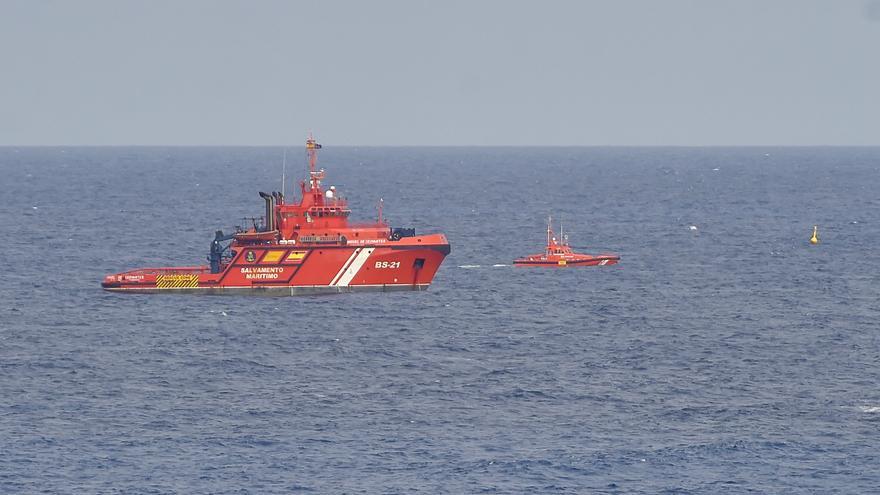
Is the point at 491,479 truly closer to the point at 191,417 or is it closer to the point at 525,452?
the point at 525,452

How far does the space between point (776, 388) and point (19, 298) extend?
5121 centimetres

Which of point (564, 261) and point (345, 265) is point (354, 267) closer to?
point (345, 265)

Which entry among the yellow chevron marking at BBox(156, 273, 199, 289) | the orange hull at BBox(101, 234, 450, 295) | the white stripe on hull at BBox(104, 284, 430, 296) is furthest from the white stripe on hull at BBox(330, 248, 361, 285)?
the yellow chevron marking at BBox(156, 273, 199, 289)

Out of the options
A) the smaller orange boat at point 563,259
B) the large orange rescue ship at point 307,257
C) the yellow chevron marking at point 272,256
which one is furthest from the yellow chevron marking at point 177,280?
the smaller orange boat at point 563,259

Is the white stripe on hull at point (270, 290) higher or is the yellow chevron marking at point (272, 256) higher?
the yellow chevron marking at point (272, 256)

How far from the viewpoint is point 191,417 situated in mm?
63938

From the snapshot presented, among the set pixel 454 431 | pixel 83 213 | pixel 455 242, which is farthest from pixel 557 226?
pixel 454 431

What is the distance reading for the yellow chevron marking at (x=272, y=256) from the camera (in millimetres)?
94938

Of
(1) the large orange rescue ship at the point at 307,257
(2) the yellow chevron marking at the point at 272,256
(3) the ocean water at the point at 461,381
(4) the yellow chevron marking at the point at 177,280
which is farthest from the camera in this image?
(4) the yellow chevron marking at the point at 177,280

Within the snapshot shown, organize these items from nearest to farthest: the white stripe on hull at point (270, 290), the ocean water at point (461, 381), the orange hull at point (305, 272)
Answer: the ocean water at point (461, 381)
the orange hull at point (305, 272)
the white stripe on hull at point (270, 290)

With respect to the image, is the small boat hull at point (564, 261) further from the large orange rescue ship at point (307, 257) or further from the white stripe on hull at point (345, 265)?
the white stripe on hull at point (345, 265)

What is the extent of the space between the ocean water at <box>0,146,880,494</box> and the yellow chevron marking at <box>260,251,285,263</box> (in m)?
2.67

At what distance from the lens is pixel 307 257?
9531cm

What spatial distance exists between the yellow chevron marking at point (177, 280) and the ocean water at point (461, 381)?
34.0 inches
